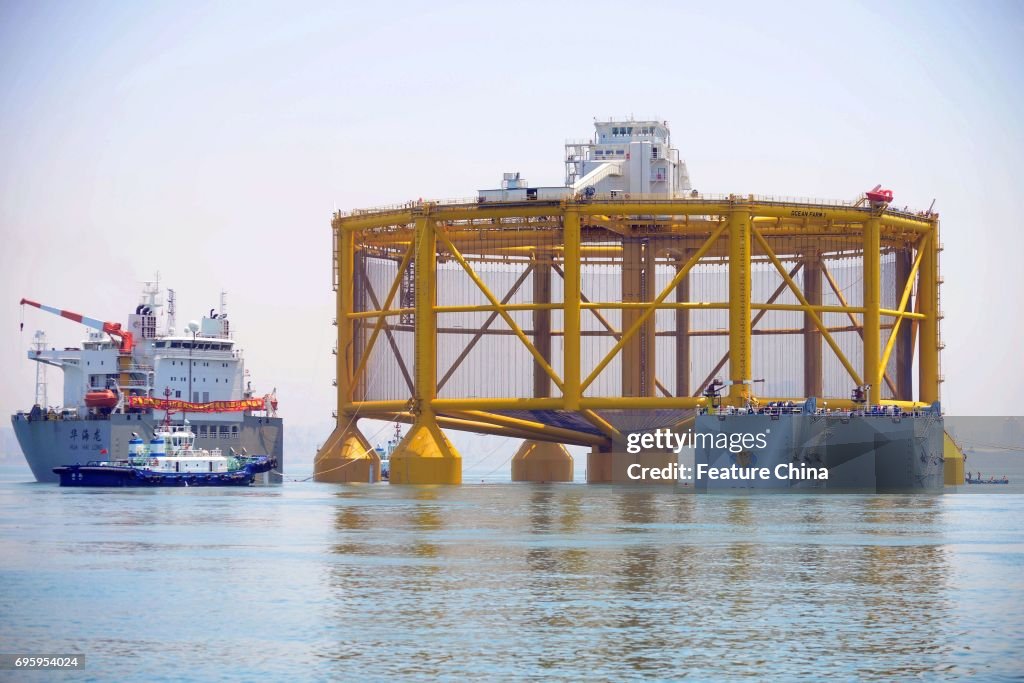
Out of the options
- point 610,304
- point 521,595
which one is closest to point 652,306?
point 610,304

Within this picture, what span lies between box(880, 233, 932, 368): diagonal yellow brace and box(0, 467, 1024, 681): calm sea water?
1282 inches

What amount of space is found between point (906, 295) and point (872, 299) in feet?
17.2

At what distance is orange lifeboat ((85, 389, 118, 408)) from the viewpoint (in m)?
113

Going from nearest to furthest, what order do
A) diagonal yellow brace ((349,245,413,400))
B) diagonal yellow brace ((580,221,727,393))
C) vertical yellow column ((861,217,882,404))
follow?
diagonal yellow brace ((580,221,727,393))
vertical yellow column ((861,217,882,404))
diagonal yellow brace ((349,245,413,400))

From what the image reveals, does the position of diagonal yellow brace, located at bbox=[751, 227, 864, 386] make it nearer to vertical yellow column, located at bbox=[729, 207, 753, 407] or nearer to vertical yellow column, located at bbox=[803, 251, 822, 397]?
vertical yellow column, located at bbox=[729, 207, 753, 407]

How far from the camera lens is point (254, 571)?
46875 millimetres

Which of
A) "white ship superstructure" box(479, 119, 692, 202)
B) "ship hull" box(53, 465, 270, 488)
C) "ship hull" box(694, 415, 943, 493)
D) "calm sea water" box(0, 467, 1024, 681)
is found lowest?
"calm sea water" box(0, 467, 1024, 681)

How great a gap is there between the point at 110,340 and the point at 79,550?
68180 mm

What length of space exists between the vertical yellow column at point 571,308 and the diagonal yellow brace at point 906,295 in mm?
18795

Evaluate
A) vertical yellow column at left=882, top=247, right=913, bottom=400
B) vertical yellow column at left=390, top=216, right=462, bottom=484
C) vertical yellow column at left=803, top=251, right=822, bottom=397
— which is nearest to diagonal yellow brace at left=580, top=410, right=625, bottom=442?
vertical yellow column at left=390, top=216, right=462, bottom=484

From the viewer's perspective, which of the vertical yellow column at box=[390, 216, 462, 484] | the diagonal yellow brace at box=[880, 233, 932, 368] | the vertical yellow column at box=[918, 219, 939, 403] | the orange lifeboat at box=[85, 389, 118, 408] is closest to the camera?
the vertical yellow column at box=[390, 216, 462, 484]

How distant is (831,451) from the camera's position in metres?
87.6

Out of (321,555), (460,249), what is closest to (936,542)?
(321,555)

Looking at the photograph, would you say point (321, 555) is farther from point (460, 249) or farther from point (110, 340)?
point (110, 340)
